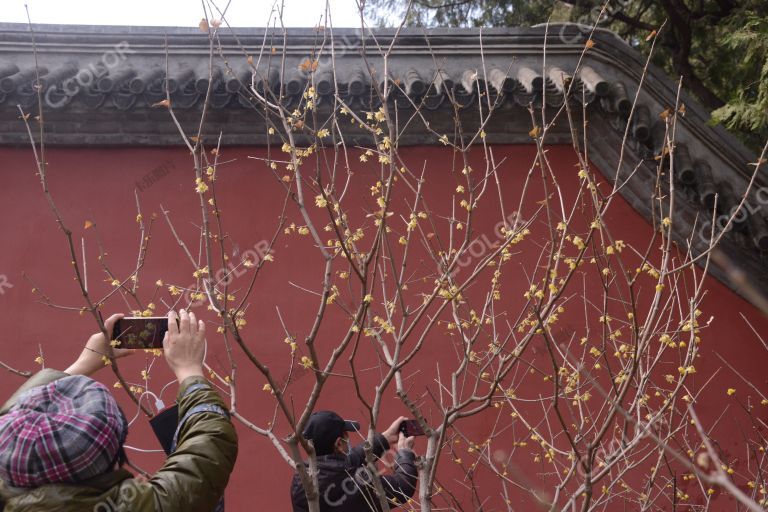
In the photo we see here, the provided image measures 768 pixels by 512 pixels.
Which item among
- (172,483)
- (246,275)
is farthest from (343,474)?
(246,275)

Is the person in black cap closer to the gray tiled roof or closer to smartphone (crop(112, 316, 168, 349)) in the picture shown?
smartphone (crop(112, 316, 168, 349))

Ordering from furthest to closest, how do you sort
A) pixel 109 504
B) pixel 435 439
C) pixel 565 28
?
pixel 565 28
pixel 435 439
pixel 109 504

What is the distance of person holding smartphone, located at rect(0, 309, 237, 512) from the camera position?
1.87 meters

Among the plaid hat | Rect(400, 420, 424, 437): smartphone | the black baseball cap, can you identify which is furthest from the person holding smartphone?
Rect(400, 420, 424, 437): smartphone

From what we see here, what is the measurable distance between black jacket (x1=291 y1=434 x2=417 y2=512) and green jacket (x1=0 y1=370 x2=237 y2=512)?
1223 millimetres

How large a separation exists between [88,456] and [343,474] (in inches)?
64.3

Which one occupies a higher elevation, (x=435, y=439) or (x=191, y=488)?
(x=191, y=488)

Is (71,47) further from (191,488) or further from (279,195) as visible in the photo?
(191,488)

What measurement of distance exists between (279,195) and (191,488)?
3.56 m

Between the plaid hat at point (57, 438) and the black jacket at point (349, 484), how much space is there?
1.47 meters

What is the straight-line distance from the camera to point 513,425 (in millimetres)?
4961

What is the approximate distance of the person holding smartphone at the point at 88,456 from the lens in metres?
1.87

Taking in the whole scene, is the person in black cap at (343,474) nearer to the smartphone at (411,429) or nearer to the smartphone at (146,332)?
the smartphone at (411,429)

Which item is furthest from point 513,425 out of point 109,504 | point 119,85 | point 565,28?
point 109,504
